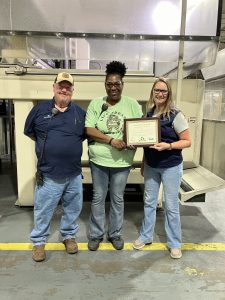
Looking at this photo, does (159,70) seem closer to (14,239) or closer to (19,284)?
(14,239)

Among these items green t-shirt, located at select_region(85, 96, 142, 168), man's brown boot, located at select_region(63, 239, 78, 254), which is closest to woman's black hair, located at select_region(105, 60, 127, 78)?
green t-shirt, located at select_region(85, 96, 142, 168)

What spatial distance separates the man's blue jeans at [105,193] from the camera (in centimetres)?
288

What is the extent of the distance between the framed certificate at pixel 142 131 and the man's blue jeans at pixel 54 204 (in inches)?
25.3

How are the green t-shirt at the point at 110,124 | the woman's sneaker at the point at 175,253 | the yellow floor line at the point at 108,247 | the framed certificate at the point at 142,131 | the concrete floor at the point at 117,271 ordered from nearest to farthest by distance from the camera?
the concrete floor at the point at 117,271 → the framed certificate at the point at 142,131 → the green t-shirt at the point at 110,124 → the woman's sneaker at the point at 175,253 → the yellow floor line at the point at 108,247

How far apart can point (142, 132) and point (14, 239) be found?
72.4 inches

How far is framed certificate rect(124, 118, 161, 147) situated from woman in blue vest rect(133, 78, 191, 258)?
7 cm

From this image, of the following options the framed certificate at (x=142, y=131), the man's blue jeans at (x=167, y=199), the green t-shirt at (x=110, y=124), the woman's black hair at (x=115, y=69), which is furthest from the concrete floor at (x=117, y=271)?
the woman's black hair at (x=115, y=69)

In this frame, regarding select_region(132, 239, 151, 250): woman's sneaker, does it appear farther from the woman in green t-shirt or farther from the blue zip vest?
the blue zip vest

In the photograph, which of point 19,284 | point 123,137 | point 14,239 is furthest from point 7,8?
point 19,284

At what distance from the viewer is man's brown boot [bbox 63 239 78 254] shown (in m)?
2.95

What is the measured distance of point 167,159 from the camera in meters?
2.75

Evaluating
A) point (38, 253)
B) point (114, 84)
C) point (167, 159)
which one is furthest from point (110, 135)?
point (38, 253)

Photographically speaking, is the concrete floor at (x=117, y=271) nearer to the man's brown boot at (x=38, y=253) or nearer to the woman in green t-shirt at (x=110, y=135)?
the man's brown boot at (x=38, y=253)

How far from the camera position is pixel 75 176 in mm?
2838
